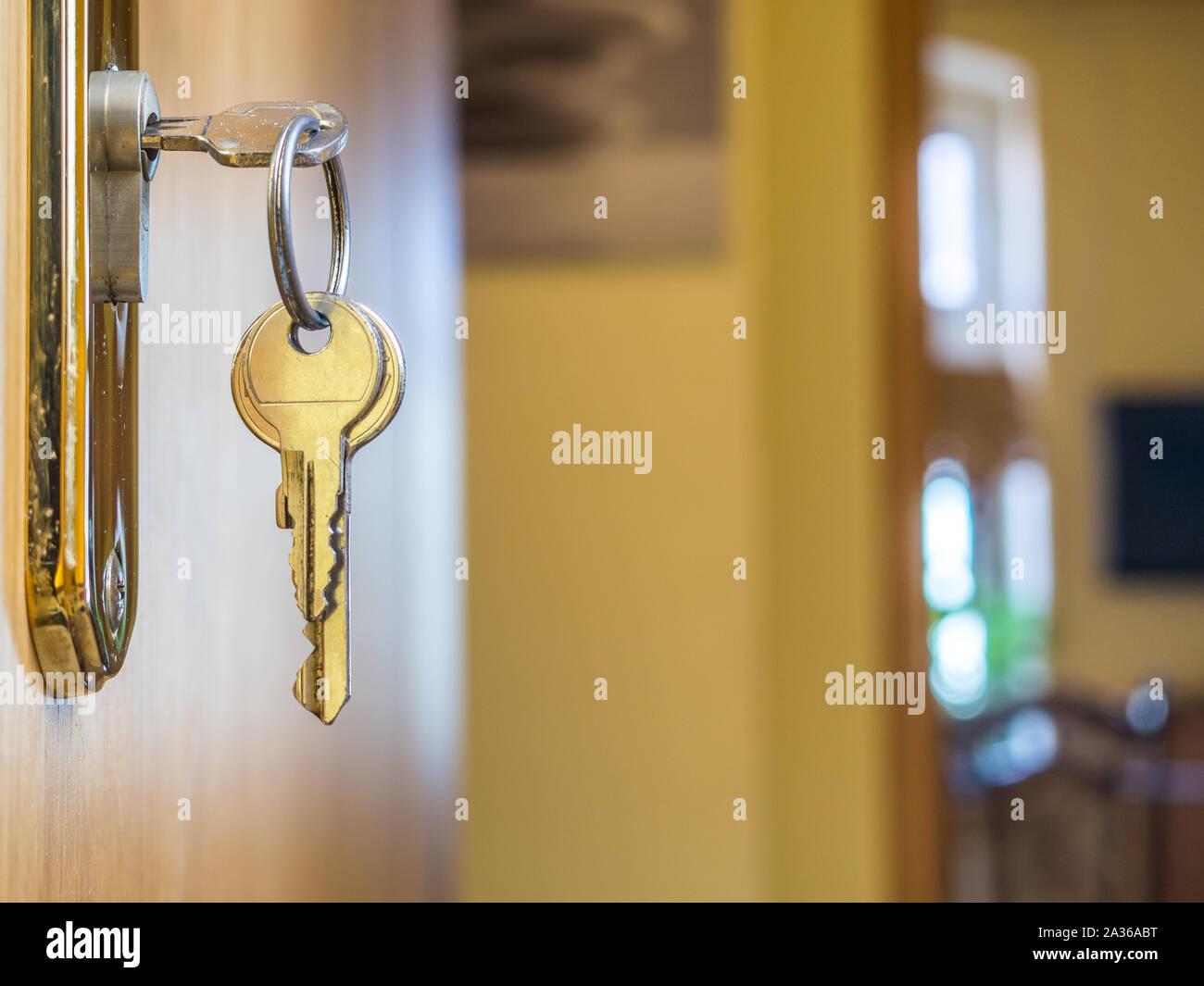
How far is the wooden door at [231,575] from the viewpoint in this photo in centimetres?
32

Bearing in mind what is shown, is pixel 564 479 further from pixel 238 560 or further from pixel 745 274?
pixel 238 560

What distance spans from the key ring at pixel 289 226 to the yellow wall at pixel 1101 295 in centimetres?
372

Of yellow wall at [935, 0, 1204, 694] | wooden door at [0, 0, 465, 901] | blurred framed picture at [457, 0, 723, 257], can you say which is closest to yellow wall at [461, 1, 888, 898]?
blurred framed picture at [457, 0, 723, 257]

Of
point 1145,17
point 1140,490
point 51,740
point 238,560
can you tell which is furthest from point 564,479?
point 1145,17

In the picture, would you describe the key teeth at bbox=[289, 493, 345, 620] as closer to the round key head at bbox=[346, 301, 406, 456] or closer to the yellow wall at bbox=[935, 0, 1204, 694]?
the round key head at bbox=[346, 301, 406, 456]

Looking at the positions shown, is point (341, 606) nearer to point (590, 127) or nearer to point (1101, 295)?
point (590, 127)

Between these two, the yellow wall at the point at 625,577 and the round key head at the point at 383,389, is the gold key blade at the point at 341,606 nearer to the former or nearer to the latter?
the round key head at the point at 383,389

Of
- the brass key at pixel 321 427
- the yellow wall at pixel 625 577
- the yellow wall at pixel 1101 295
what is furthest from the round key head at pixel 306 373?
the yellow wall at pixel 1101 295

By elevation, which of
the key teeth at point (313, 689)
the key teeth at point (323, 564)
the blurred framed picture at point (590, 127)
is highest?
the blurred framed picture at point (590, 127)

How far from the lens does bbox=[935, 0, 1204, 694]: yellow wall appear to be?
3.64 metres

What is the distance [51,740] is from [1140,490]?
154 inches
